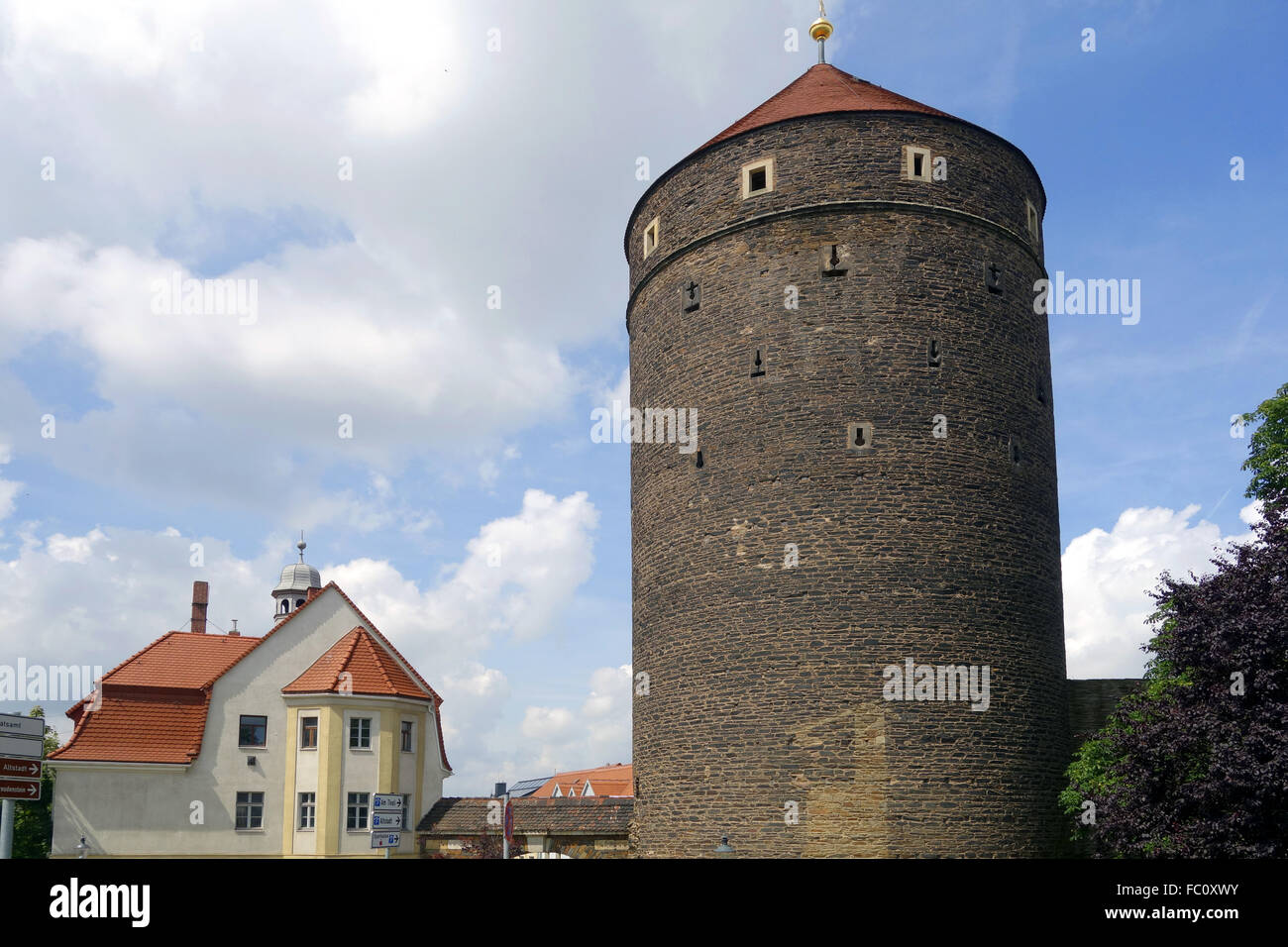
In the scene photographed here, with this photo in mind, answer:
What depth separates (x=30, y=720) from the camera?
430 inches

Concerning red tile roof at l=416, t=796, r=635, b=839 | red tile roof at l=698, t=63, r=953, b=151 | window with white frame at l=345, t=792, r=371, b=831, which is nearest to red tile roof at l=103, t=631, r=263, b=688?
window with white frame at l=345, t=792, r=371, b=831

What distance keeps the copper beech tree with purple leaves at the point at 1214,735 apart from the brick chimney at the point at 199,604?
3805cm

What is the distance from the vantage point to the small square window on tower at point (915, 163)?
19984mm

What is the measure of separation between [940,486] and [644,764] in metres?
7.68

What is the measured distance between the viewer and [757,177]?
814 inches

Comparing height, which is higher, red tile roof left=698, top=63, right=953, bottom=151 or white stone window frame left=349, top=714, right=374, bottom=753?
red tile roof left=698, top=63, right=953, bottom=151

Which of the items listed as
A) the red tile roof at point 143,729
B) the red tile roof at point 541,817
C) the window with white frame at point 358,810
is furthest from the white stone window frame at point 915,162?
the red tile roof at point 143,729

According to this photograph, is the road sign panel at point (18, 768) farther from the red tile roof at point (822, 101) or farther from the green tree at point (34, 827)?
the green tree at point (34, 827)

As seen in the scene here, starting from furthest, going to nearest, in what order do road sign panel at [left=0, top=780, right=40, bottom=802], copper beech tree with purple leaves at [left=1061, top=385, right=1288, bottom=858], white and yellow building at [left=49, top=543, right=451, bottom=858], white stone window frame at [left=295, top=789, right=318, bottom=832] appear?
1. white stone window frame at [left=295, top=789, right=318, bottom=832]
2. white and yellow building at [left=49, top=543, right=451, bottom=858]
3. copper beech tree with purple leaves at [left=1061, top=385, right=1288, bottom=858]
4. road sign panel at [left=0, top=780, right=40, bottom=802]

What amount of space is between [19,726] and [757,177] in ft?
50.1

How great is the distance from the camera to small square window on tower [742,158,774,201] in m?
20.5

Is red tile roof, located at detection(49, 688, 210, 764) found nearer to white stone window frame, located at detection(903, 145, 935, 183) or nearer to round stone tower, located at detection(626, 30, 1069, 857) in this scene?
round stone tower, located at detection(626, 30, 1069, 857)

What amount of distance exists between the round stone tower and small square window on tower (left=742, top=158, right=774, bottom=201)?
0.04 meters
